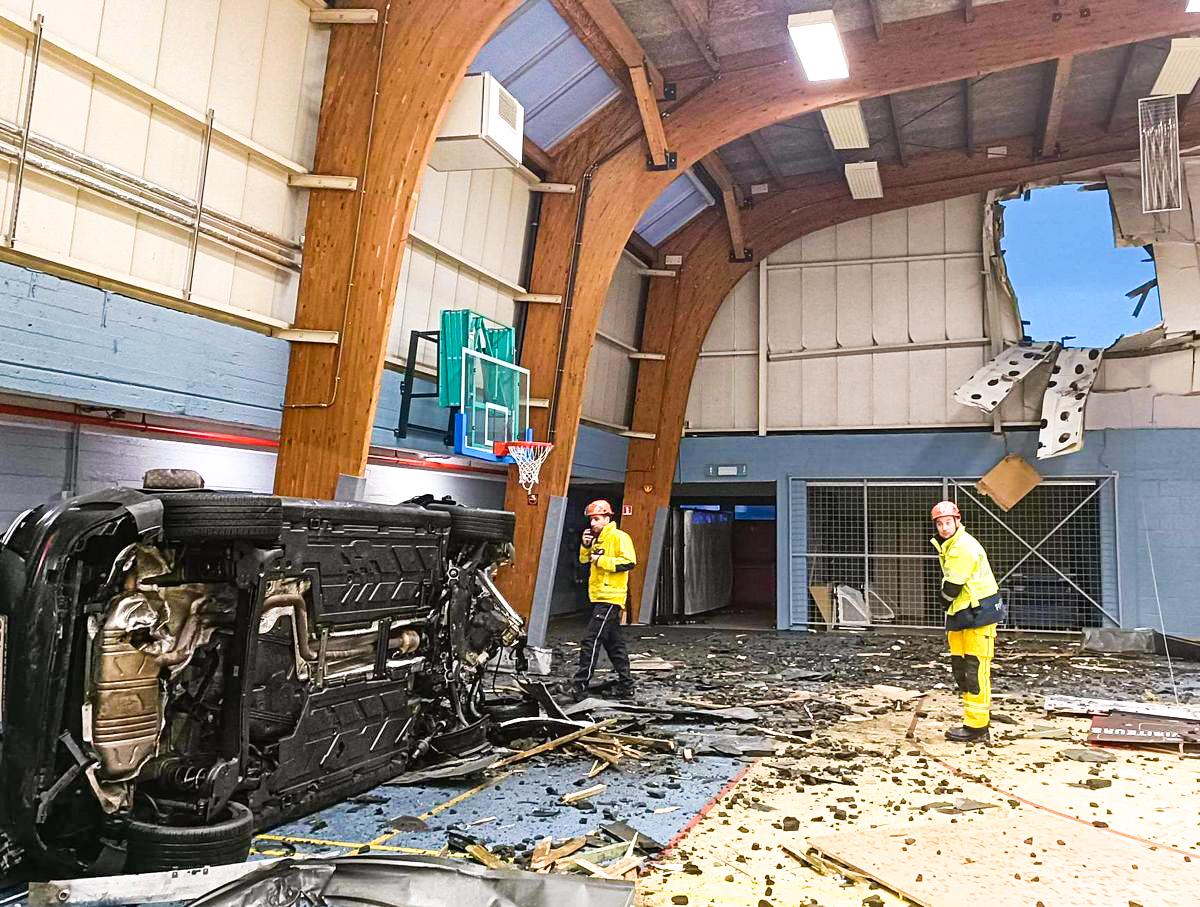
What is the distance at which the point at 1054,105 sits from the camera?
13.4 meters

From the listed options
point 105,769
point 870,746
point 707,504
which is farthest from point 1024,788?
point 707,504

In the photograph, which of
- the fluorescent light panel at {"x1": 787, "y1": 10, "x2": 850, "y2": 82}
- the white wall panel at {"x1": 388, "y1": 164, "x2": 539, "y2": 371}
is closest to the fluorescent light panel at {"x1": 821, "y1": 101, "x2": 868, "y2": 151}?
the fluorescent light panel at {"x1": 787, "y1": 10, "x2": 850, "y2": 82}

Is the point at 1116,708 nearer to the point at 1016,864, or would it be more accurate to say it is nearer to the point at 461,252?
the point at 1016,864

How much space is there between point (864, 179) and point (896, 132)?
0.94 metres

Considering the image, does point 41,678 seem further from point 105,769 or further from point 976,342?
point 976,342

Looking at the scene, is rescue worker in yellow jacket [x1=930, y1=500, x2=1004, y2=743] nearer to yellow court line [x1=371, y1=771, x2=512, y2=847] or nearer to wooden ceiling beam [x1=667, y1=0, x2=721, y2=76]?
yellow court line [x1=371, y1=771, x2=512, y2=847]

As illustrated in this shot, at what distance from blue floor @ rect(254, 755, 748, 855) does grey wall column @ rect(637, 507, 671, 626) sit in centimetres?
1075

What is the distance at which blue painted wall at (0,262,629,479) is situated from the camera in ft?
20.2

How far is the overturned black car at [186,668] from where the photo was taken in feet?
11.9

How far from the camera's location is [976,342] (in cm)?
1620

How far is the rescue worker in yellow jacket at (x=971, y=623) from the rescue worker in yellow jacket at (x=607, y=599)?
305cm

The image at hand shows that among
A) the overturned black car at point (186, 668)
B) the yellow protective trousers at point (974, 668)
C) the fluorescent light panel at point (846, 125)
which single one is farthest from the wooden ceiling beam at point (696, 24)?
the overturned black car at point (186, 668)

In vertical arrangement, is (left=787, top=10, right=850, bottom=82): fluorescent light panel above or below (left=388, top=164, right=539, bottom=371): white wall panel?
above

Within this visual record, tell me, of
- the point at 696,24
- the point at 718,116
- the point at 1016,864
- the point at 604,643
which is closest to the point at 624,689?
the point at 604,643
